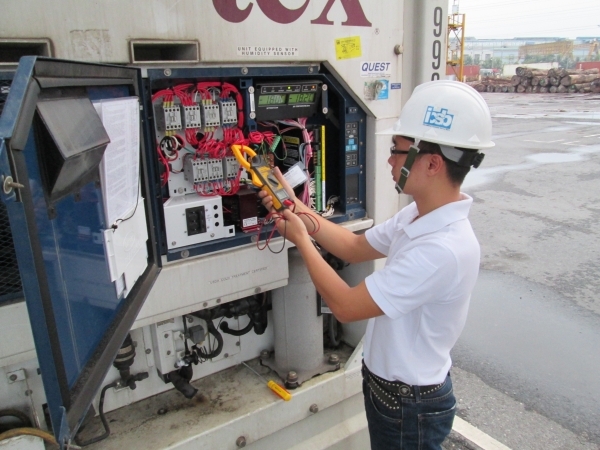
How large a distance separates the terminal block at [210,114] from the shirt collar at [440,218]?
968mm

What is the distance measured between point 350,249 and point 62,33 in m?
1.37

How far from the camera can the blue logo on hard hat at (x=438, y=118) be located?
1.61m

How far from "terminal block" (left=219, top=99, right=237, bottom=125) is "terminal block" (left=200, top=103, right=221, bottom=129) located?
2cm

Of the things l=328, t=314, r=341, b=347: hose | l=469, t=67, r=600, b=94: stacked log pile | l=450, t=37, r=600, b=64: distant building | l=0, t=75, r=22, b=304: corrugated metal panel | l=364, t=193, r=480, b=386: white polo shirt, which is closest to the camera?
l=0, t=75, r=22, b=304: corrugated metal panel

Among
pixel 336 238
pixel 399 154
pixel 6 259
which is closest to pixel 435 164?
pixel 399 154

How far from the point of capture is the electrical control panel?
2.07m

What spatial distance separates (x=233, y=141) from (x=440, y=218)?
1.01 meters

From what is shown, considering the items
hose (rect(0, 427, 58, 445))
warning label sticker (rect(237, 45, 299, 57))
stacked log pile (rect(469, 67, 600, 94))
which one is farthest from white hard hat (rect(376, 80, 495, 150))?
stacked log pile (rect(469, 67, 600, 94))

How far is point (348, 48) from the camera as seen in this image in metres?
2.33

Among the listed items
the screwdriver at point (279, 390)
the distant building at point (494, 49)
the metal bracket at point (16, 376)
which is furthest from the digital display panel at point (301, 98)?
the distant building at point (494, 49)

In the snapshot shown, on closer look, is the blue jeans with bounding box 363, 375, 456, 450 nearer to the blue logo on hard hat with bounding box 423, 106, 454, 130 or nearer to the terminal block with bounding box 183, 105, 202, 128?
the blue logo on hard hat with bounding box 423, 106, 454, 130

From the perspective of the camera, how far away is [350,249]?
221cm

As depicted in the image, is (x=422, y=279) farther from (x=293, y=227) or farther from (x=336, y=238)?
(x=336, y=238)

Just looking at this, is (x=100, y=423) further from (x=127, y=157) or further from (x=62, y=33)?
(x=62, y=33)
